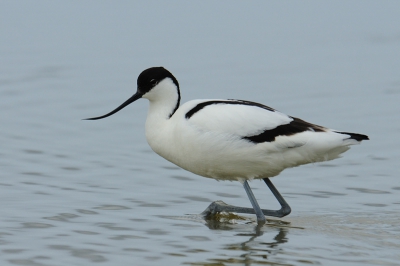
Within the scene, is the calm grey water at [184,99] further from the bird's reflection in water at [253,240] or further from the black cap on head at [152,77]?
the black cap on head at [152,77]

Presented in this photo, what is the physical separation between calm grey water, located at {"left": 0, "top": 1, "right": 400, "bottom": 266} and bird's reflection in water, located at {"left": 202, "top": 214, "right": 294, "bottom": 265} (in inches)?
0.7

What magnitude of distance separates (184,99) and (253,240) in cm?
545

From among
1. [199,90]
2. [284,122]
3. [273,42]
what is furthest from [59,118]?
[273,42]

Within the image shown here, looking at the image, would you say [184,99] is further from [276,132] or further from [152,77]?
[276,132]

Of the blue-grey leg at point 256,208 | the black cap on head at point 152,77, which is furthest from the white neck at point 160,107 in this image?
the blue-grey leg at point 256,208

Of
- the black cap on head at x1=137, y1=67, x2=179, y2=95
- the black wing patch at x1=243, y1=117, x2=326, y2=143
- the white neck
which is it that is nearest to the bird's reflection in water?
the black wing patch at x1=243, y1=117, x2=326, y2=143

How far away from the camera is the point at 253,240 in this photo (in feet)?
24.6

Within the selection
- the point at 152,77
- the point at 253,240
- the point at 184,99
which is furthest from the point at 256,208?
the point at 184,99

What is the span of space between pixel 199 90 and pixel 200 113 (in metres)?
5.55

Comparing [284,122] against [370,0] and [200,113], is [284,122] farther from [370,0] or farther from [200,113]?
[370,0]

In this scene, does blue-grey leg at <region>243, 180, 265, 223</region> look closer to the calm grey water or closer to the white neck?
the calm grey water

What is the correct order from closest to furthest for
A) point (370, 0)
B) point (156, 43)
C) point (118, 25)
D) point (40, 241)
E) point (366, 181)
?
point (40, 241), point (366, 181), point (156, 43), point (118, 25), point (370, 0)

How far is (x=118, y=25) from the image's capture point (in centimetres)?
1917

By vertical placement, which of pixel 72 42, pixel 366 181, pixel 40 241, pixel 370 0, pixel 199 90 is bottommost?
pixel 40 241
